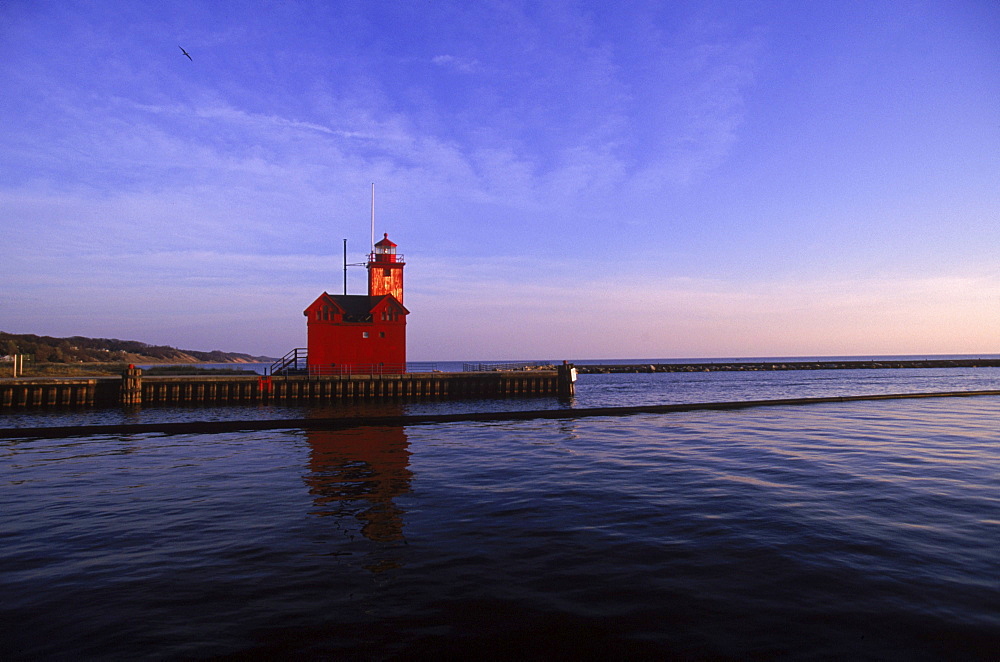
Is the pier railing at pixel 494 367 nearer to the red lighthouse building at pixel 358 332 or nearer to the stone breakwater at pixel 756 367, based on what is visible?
the red lighthouse building at pixel 358 332

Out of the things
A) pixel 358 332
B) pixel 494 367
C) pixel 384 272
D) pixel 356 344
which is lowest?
pixel 494 367

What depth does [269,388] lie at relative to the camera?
40.2m

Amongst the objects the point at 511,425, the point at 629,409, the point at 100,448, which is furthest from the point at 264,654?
the point at 629,409

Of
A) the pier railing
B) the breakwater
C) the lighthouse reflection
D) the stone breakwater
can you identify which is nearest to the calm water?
the lighthouse reflection

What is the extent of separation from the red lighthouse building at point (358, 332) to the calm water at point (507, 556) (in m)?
28.5

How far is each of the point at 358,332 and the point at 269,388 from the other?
8268mm

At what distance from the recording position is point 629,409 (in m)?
26.2

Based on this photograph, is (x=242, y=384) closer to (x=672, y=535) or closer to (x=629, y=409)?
(x=629, y=409)

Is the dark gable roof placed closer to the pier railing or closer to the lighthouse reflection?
the pier railing

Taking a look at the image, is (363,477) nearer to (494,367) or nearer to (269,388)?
(269,388)

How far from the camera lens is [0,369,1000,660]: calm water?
195 inches

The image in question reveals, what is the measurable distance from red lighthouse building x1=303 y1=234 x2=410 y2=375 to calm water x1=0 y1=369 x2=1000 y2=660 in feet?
93.4

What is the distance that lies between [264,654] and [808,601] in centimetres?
562

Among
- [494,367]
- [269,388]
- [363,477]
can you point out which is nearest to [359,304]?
[269,388]
